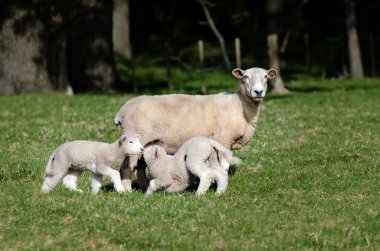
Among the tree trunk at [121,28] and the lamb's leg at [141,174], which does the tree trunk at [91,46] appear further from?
the lamb's leg at [141,174]

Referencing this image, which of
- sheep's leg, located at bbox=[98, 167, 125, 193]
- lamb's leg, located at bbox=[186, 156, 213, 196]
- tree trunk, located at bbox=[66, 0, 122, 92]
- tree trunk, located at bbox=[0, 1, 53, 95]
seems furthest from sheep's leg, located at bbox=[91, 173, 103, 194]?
tree trunk, located at bbox=[66, 0, 122, 92]

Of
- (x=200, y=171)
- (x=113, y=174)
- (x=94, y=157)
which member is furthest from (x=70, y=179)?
(x=200, y=171)

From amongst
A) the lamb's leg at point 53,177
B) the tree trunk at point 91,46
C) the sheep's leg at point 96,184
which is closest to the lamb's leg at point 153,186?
the sheep's leg at point 96,184

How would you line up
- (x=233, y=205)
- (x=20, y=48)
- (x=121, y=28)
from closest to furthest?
Result: (x=233, y=205) < (x=20, y=48) < (x=121, y=28)

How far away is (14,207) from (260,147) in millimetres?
5152

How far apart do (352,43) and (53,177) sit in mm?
22261

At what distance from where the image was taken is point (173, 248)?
7.01 metres

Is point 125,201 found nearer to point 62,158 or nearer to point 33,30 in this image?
point 62,158

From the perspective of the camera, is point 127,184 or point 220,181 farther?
point 127,184

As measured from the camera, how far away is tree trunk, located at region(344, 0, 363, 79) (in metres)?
29.6

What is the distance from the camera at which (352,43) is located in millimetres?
29891

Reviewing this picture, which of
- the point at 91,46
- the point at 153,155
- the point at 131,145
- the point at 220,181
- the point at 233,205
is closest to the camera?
the point at 233,205

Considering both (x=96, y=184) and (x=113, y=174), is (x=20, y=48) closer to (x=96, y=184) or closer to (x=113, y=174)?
(x=96, y=184)

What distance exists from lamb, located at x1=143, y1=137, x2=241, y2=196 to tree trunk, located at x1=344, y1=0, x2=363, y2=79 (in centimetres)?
2128
